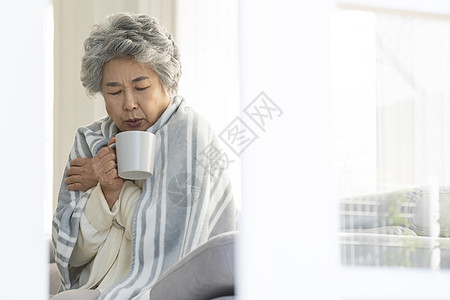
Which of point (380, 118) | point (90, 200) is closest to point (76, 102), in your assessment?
point (90, 200)

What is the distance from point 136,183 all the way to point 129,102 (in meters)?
0.22

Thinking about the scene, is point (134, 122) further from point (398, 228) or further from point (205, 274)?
point (398, 228)

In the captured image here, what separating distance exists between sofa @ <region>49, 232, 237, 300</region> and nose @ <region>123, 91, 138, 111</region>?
754 mm

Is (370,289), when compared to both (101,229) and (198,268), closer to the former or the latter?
(198,268)

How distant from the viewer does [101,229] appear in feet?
5.83

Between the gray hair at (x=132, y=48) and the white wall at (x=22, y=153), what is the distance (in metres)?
1.20

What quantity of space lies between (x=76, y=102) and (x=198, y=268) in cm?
212

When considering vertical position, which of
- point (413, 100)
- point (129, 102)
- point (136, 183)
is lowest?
point (136, 183)

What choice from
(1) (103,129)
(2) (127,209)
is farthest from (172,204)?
(1) (103,129)

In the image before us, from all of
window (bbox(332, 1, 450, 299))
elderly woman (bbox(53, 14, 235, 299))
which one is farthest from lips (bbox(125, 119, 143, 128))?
window (bbox(332, 1, 450, 299))

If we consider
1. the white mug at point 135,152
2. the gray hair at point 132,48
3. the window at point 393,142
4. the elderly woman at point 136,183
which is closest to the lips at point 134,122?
the elderly woman at point 136,183

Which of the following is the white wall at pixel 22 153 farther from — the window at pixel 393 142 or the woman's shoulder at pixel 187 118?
the woman's shoulder at pixel 187 118

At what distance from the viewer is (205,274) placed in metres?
1.12

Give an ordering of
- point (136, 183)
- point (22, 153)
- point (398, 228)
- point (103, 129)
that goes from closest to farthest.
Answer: point (22, 153) → point (398, 228) → point (136, 183) → point (103, 129)
